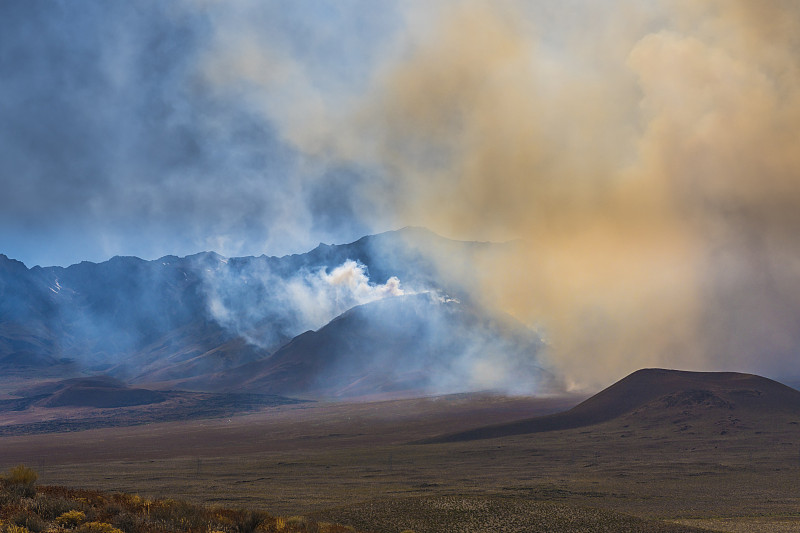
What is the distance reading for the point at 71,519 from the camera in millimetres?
19547

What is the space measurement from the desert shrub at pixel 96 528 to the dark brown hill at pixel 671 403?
113 metres

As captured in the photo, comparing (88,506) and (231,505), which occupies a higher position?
(88,506)

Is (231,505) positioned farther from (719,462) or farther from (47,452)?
(47,452)

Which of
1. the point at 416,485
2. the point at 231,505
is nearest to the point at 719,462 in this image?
the point at 416,485

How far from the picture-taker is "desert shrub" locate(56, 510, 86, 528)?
1927 centimetres

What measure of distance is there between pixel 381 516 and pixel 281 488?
125 feet

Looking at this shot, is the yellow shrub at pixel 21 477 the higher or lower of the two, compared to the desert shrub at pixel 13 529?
higher

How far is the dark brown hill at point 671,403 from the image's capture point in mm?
134500

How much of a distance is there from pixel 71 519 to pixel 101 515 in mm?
1132

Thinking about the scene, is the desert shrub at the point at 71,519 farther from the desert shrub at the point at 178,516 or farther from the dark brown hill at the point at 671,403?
the dark brown hill at the point at 671,403

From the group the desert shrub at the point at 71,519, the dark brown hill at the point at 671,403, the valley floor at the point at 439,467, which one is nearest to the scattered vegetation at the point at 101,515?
the desert shrub at the point at 71,519

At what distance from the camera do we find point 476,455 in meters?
105

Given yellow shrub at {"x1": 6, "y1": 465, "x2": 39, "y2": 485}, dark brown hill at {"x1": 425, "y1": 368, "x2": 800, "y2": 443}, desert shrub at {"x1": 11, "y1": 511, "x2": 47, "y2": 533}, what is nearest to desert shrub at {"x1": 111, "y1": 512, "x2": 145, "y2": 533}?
desert shrub at {"x1": 11, "y1": 511, "x2": 47, "y2": 533}

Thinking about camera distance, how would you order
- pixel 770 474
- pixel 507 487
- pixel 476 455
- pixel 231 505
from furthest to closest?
1. pixel 476 455
2. pixel 770 474
3. pixel 507 487
4. pixel 231 505
